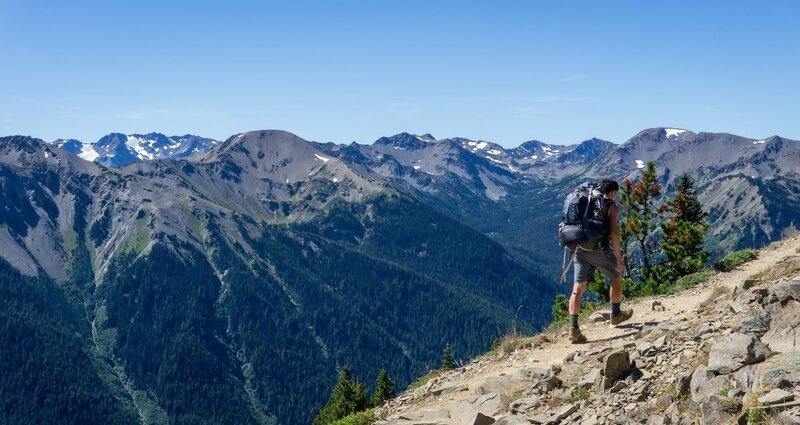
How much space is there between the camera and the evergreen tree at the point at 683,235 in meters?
34.5

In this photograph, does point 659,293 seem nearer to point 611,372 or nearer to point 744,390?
point 611,372

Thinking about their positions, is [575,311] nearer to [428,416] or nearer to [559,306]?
[428,416]

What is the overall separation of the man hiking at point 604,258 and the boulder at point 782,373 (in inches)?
233

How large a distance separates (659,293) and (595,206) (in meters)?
9.08

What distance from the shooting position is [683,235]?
37156 mm

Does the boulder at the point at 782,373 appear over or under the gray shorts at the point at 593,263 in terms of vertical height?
under

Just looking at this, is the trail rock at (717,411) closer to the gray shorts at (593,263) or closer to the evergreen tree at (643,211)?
the gray shorts at (593,263)

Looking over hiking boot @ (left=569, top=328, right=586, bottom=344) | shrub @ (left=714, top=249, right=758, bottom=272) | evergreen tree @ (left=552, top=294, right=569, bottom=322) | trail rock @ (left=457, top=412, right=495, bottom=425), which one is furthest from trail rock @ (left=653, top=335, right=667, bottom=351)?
evergreen tree @ (left=552, top=294, right=569, bottom=322)

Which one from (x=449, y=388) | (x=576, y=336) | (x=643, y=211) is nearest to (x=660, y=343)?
(x=576, y=336)

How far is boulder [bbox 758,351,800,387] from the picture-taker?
7762 millimetres

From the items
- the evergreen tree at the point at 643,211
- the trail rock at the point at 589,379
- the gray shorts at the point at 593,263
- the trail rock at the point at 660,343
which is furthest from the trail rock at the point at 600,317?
the evergreen tree at the point at 643,211

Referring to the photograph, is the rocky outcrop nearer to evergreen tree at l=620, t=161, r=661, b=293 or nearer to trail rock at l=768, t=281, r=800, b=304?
trail rock at l=768, t=281, r=800, b=304

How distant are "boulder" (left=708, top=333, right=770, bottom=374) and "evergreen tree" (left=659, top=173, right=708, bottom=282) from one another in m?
24.6

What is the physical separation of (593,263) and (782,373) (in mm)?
6916
